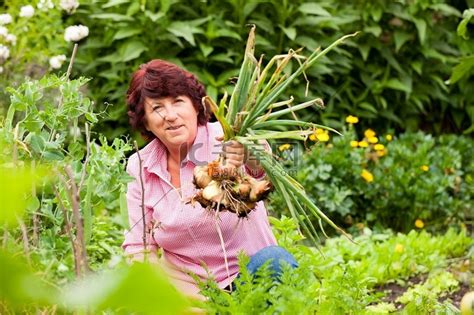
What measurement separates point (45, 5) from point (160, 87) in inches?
103

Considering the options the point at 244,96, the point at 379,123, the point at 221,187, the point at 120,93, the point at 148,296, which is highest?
the point at 148,296

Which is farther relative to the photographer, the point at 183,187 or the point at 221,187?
the point at 183,187

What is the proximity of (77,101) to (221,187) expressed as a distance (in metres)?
0.40

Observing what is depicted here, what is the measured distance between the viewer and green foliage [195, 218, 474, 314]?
1502 millimetres

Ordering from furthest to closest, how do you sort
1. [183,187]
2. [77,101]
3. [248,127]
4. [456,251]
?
1. [456,251]
2. [183,187]
3. [248,127]
4. [77,101]

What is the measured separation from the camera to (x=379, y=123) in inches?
230

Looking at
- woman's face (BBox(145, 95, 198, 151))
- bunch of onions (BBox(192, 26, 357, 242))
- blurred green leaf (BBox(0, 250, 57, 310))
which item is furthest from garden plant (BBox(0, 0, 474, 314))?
blurred green leaf (BBox(0, 250, 57, 310))

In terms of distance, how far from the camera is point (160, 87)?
2.59m

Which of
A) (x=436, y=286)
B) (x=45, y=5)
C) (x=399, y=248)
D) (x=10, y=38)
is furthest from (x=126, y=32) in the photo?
(x=436, y=286)

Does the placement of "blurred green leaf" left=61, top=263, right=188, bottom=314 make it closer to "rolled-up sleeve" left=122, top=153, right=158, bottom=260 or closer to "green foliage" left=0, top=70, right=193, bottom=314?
"green foliage" left=0, top=70, right=193, bottom=314

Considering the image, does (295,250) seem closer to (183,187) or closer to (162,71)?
(183,187)

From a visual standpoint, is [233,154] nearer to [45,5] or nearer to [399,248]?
[399,248]

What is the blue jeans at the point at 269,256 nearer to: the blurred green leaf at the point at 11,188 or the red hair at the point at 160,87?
the red hair at the point at 160,87

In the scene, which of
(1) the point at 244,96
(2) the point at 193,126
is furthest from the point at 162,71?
(1) the point at 244,96
